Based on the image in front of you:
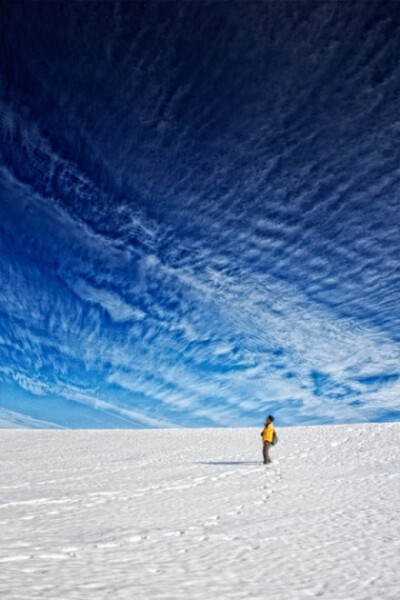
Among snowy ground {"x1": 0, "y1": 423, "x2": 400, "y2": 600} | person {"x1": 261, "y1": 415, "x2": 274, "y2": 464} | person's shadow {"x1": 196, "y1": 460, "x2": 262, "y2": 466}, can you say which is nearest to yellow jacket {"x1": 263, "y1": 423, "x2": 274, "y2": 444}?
person {"x1": 261, "y1": 415, "x2": 274, "y2": 464}

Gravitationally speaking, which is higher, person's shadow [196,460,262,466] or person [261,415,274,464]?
person [261,415,274,464]

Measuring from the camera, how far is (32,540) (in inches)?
206

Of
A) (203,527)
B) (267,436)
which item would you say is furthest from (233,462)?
(203,527)

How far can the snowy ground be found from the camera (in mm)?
3791

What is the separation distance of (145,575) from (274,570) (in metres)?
1.39

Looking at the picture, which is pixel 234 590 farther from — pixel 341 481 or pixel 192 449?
pixel 192 449

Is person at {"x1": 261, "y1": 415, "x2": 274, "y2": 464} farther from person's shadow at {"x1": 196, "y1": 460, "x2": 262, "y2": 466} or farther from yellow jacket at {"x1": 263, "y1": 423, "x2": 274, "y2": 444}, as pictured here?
person's shadow at {"x1": 196, "y1": 460, "x2": 262, "y2": 466}

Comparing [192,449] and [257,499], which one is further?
[192,449]

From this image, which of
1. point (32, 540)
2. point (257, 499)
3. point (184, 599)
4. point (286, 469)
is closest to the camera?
point (184, 599)

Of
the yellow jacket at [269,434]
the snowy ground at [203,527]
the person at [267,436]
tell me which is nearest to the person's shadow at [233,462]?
the snowy ground at [203,527]

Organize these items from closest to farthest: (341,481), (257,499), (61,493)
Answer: (257,499), (61,493), (341,481)

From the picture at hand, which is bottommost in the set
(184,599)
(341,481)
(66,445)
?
(184,599)

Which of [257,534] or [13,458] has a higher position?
[13,458]

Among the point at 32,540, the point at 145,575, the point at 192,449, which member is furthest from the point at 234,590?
the point at 192,449
